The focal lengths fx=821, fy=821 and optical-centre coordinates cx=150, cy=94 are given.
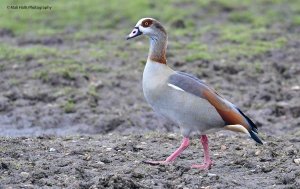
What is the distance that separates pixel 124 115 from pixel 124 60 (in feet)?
9.25

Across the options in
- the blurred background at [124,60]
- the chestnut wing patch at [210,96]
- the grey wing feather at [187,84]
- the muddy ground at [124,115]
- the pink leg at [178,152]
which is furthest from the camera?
the blurred background at [124,60]

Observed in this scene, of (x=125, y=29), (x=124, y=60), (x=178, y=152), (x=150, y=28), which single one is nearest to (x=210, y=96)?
(x=178, y=152)

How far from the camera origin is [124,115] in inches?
435

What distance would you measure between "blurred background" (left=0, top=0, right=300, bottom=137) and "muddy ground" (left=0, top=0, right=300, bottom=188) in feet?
0.07

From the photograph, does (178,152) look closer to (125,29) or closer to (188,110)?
(188,110)

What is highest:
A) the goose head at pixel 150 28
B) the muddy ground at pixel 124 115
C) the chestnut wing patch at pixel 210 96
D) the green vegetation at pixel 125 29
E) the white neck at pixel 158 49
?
the goose head at pixel 150 28

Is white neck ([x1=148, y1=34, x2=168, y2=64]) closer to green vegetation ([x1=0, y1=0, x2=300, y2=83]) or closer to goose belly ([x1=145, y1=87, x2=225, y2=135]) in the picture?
goose belly ([x1=145, y1=87, x2=225, y2=135])

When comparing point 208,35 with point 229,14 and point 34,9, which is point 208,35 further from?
point 34,9

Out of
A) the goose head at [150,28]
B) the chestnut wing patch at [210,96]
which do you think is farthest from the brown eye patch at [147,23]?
the chestnut wing patch at [210,96]

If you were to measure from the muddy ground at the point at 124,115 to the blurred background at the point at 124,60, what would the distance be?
21 mm

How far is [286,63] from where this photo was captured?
1390 centimetres

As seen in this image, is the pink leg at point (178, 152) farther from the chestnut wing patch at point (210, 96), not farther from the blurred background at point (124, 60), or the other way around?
the blurred background at point (124, 60)

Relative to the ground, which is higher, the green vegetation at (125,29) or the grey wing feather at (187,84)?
the grey wing feather at (187,84)

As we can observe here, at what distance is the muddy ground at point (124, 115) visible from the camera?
7.26 m
